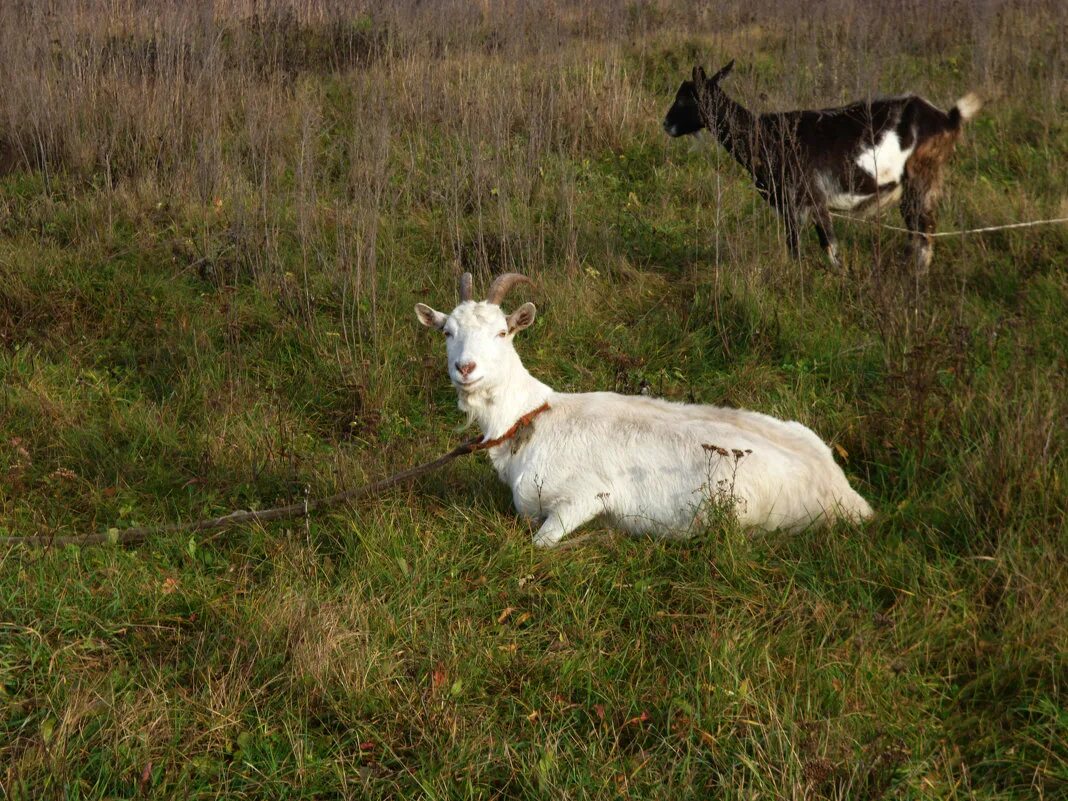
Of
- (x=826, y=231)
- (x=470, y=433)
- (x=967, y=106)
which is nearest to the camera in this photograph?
(x=470, y=433)

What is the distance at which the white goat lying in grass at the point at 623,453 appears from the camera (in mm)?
4238

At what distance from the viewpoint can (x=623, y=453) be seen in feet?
14.8

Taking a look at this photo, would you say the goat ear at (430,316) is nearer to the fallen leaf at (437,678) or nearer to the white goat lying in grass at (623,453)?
the white goat lying in grass at (623,453)

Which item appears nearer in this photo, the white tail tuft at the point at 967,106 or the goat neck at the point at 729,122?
the goat neck at the point at 729,122

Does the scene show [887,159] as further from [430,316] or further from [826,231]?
[430,316]

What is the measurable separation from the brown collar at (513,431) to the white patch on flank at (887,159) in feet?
12.2

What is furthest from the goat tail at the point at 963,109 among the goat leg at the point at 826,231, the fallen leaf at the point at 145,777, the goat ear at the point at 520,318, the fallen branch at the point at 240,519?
the fallen leaf at the point at 145,777

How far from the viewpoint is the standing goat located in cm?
704

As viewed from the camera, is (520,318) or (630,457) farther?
(520,318)

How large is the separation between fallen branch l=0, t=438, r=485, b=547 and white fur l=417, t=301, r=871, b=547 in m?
0.27

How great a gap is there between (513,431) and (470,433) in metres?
0.72

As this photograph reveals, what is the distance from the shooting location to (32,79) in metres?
7.61

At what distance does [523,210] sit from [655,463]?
9.48 ft

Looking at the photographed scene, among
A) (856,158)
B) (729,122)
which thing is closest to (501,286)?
(729,122)
